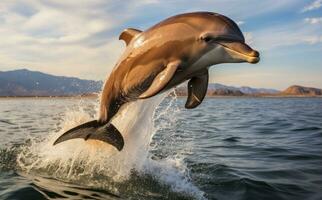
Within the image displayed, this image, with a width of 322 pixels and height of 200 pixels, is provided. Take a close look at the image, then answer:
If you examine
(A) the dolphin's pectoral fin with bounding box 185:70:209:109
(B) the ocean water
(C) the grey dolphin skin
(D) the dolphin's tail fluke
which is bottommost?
(B) the ocean water

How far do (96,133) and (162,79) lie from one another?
9.71 feet

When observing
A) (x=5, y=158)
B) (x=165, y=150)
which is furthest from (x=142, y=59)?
(x=165, y=150)

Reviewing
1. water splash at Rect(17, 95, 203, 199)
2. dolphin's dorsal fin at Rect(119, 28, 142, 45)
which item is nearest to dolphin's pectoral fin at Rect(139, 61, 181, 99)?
dolphin's dorsal fin at Rect(119, 28, 142, 45)

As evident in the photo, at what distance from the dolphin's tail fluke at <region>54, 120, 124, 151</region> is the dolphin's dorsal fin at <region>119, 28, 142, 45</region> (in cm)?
184

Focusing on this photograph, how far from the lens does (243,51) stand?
661cm

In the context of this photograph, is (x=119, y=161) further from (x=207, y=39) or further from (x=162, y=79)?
(x=207, y=39)

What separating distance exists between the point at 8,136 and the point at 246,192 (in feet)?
38.0

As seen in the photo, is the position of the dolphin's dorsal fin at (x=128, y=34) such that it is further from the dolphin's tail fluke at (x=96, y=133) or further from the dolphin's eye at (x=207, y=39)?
the dolphin's tail fluke at (x=96, y=133)

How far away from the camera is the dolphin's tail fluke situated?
927 centimetres

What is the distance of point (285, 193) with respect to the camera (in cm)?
966

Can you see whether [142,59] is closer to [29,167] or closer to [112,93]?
[112,93]

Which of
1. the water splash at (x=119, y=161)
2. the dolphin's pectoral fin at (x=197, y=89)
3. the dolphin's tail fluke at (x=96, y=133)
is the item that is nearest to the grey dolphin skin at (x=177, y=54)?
the dolphin's pectoral fin at (x=197, y=89)

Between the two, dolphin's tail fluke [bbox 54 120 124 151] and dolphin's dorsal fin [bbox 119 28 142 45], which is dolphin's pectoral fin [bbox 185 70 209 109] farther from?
dolphin's tail fluke [bbox 54 120 124 151]

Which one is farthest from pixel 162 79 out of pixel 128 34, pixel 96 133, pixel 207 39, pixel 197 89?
pixel 96 133
